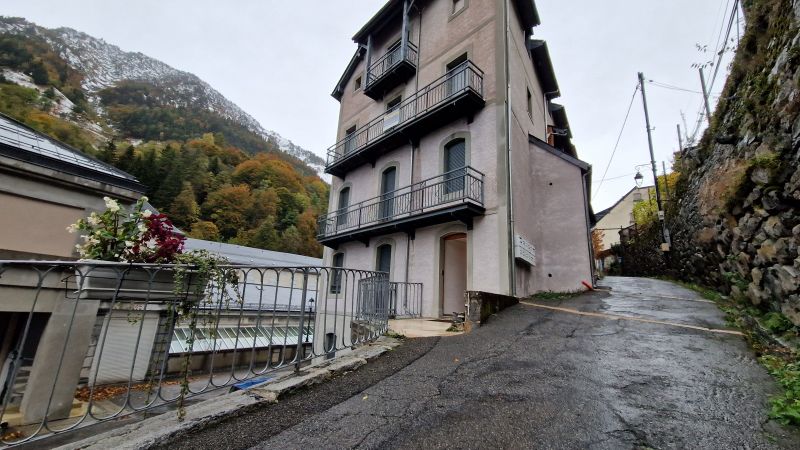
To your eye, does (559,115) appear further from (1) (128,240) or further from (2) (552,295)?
(1) (128,240)

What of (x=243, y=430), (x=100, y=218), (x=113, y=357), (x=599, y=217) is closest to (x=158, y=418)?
(x=243, y=430)

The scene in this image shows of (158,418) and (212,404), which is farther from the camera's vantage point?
(212,404)

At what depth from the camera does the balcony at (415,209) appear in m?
10.0

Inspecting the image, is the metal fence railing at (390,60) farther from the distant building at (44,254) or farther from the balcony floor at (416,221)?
the distant building at (44,254)

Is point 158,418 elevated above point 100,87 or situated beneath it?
situated beneath

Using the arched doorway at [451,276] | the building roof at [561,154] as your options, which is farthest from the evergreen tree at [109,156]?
the building roof at [561,154]

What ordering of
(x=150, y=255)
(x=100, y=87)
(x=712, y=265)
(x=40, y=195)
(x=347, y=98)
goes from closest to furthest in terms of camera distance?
(x=150, y=255)
(x=40, y=195)
(x=712, y=265)
(x=347, y=98)
(x=100, y=87)

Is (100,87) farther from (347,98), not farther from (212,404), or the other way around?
(212,404)

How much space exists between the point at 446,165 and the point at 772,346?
8686 mm

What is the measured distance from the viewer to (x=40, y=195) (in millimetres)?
8359

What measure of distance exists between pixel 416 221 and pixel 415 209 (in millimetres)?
695

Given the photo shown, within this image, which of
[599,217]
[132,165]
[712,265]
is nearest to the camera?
[712,265]

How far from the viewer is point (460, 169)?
9844 millimetres

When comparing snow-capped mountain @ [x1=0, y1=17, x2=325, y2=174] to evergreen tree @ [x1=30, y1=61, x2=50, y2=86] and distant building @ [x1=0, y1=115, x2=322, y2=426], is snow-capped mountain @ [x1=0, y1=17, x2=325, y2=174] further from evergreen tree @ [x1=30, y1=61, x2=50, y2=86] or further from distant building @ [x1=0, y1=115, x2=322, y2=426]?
distant building @ [x1=0, y1=115, x2=322, y2=426]
